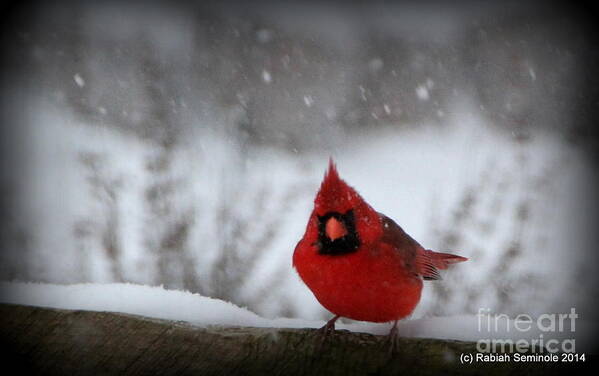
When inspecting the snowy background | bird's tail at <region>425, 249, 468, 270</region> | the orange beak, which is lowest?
the orange beak

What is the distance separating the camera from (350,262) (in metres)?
1.27

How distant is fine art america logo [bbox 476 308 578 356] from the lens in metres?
0.88

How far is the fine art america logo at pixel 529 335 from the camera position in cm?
88

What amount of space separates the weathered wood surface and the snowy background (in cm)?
192

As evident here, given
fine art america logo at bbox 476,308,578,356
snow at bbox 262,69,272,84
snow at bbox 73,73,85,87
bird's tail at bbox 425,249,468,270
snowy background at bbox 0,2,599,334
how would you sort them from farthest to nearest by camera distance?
snow at bbox 262,69,272,84 < snow at bbox 73,73,85,87 < snowy background at bbox 0,2,599,334 < bird's tail at bbox 425,249,468,270 < fine art america logo at bbox 476,308,578,356

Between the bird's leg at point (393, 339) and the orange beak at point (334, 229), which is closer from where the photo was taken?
the bird's leg at point (393, 339)

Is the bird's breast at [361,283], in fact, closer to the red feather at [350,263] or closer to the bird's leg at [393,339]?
the red feather at [350,263]

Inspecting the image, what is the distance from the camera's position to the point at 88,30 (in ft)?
12.8

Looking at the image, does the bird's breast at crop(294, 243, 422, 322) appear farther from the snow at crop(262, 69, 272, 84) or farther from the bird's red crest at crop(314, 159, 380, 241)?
the snow at crop(262, 69, 272, 84)

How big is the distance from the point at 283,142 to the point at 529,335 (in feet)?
9.82

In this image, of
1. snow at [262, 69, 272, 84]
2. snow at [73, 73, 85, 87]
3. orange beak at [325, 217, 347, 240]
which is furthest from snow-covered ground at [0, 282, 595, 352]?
snow at [262, 69, 272, 84]

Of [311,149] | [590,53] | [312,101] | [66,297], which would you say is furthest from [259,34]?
[66,297]

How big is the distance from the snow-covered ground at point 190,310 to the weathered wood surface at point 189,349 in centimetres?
5

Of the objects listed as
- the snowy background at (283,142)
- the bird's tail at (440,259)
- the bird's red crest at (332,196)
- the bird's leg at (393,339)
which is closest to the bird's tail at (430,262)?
the bird's tail at (440,259)
